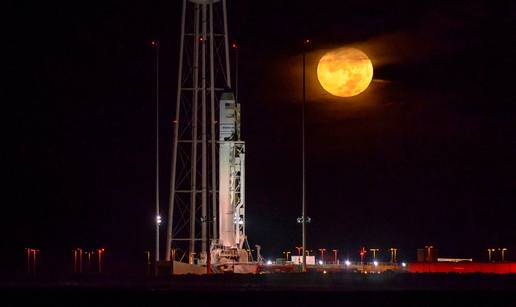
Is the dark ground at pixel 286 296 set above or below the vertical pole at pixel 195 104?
below

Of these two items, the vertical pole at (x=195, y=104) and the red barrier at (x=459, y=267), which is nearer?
the vertical pole at (x=195, y=104)

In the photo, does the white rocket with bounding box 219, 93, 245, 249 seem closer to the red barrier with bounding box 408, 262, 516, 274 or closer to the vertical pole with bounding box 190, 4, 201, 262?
the vertical pole with bounding box 190, 4, 201, 262

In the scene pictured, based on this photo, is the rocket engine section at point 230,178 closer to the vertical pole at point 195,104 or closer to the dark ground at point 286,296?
the vertical pole at point 195,104

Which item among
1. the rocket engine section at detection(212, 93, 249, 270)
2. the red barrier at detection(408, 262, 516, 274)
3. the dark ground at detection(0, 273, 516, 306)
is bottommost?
the red barrier at detection(408, 262, 516, 274)

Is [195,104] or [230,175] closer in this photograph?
[195,104]

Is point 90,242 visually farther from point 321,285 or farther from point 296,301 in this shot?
point 296,301

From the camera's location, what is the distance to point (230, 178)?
75.0 m

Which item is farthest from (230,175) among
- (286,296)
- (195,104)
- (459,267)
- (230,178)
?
(286,296)

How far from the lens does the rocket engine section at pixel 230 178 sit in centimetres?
7425

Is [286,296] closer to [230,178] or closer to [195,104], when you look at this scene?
[195,104]

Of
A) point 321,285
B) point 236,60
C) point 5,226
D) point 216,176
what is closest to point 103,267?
point 5,226

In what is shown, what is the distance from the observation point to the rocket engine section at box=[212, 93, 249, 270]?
7425 centimetres

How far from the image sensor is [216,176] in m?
76.5

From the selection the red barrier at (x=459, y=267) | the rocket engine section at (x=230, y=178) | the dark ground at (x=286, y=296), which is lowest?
the red barrier at (x=459, y=267)
